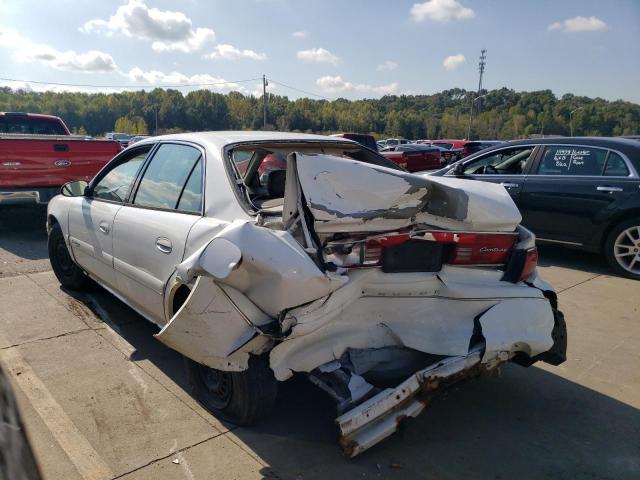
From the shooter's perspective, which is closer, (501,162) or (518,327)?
(518,327)

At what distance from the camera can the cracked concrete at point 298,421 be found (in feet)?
8.25

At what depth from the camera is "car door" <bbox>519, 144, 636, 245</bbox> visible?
596 centimetres

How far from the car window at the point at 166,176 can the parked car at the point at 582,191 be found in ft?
15.9

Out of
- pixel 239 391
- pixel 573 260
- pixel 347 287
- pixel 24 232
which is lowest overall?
pixel 24 232

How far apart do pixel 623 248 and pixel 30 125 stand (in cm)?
1081

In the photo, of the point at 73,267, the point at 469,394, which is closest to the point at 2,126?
the point at 73,267

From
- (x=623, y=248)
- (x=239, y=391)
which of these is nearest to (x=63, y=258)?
(x=239, y=391)

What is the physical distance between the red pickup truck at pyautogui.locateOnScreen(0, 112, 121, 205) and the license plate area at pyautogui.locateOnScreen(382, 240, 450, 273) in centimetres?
643

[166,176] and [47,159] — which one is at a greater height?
[166,176]

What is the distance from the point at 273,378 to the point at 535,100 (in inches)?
3036

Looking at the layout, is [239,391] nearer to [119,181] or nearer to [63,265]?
[119,181]

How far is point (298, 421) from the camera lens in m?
2.92

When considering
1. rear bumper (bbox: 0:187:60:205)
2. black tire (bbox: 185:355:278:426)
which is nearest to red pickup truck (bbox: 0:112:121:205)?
rear bumper (bbox: 0:187:60:205)

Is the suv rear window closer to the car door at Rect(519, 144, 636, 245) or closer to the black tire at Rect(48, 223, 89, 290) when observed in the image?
the black tire at Rect(48, 223, 89, 290)
